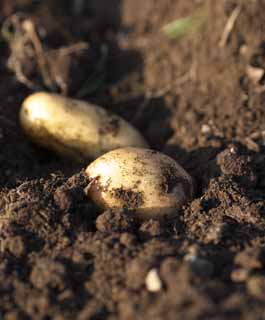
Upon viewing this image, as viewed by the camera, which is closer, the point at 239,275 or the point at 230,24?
the point at 239,275

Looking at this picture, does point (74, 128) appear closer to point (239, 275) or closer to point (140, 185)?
point (140, 185)

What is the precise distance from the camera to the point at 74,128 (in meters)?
3.08

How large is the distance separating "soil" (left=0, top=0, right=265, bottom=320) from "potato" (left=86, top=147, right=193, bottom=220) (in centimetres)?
7

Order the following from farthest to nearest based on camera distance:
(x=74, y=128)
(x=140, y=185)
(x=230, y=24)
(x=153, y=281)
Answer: (x=230, y=24), (x=74, y=128), (x=140, y=185), (x=153, y=281)

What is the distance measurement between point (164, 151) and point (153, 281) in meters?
1.31

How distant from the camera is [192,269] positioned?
1932 mm

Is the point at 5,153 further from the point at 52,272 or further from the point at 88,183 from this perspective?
the point at 52,272

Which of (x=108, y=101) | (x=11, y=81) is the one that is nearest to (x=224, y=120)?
(x=108, y=101)

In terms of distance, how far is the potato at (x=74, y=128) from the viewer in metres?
3.08

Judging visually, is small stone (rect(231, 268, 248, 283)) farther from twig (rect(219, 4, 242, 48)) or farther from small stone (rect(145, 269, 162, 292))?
twig (rect(219, 4, 242, 48))

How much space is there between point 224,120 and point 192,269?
4.94ft

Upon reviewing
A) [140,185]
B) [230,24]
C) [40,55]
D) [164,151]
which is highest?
[230,24]

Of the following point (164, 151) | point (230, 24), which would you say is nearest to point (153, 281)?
point (164, 151)

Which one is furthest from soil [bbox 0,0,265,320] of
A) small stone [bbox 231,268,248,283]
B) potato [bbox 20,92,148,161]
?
potato [bbox 20,92,148,161]
